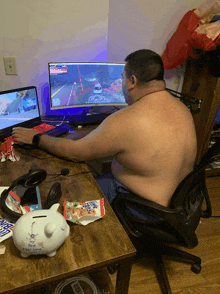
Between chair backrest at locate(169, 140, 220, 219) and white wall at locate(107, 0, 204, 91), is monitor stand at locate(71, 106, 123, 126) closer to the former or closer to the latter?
white wall at locate(107, 0, 204, 91)

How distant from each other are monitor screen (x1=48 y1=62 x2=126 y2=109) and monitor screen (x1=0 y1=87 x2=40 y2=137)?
15 centimetres

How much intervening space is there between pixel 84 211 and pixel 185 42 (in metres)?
1.61

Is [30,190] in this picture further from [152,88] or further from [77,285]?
[152,88]

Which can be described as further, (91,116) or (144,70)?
(91,116)

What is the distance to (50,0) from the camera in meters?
1.52

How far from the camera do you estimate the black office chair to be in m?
0.97

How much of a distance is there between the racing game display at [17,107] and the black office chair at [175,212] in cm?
90

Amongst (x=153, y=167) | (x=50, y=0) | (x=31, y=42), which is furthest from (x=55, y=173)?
(x=50, y=0)

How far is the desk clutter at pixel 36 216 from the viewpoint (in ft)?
2.06

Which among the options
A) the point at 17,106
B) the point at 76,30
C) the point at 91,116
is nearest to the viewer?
the point at 17,106

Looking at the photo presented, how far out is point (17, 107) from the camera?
1.46 metres

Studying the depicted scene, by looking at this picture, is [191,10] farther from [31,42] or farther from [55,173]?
Result: [55,173]

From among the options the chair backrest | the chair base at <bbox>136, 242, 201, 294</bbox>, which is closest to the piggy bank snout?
the chair backrest

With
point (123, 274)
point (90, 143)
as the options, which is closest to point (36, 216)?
point (123, 274)
